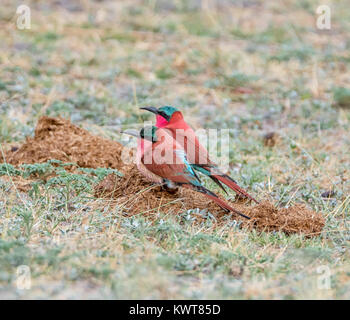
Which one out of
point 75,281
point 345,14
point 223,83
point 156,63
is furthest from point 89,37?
point 75,281

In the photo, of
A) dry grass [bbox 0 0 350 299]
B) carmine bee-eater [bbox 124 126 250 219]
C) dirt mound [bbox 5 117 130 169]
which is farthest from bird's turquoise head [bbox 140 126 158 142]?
dirt mound [bbox 5 117 130 169]

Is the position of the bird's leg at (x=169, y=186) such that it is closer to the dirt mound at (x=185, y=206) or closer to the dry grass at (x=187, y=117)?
the dirt mound at (x=185, y=206)

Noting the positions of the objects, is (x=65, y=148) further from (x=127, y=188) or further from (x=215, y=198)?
(x=215, y=198)

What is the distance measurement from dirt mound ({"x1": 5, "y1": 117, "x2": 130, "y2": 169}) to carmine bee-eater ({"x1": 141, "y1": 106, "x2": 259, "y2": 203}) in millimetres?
553

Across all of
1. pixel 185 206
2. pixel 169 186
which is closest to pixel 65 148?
pixel 169 186

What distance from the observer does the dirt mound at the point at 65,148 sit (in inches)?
197

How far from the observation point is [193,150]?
179 inches

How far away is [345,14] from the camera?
427 inches

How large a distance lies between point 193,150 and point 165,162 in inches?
14.5

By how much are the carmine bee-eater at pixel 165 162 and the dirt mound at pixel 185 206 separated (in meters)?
0.12

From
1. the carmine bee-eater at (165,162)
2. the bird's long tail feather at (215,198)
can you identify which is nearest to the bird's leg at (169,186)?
the carmine bee-eater at (165,162)

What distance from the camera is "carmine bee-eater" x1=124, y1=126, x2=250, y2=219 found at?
→ 4191 mm
